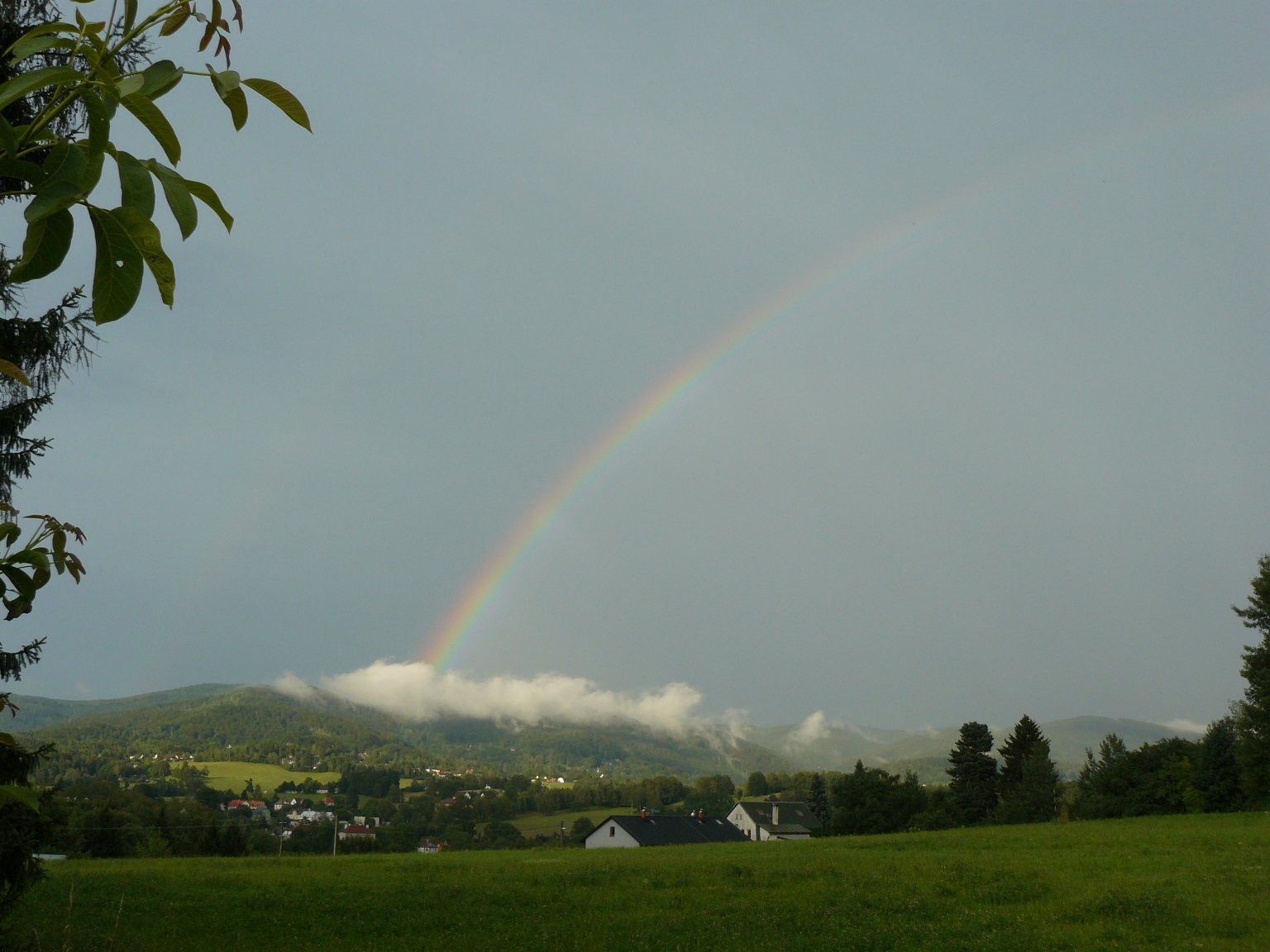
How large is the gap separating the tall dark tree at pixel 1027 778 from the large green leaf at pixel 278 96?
60.2 metres

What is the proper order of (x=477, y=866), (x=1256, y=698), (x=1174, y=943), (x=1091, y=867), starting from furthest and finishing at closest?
(x=1256, y=698), (x=477, y=866), (x=1091, y=867), (x=1174, y=943)

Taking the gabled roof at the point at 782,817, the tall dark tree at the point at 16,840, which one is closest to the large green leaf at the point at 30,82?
the tall dark tree at the point at 16,840

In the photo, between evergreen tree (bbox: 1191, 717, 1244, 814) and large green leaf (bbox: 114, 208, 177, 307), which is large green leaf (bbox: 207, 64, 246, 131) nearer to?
large green leaf (bbox: 114, 208, 177, 307)

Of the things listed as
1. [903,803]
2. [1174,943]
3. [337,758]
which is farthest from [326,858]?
[337,758]

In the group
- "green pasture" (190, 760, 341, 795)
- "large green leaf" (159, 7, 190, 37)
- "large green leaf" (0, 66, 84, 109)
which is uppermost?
"large green leaf" (159, 7, 190, 37)

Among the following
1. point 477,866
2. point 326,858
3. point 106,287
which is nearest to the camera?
point 106,287

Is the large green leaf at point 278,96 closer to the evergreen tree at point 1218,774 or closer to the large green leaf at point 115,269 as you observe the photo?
the large green leaf at point 115,269

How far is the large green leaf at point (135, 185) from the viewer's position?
1.06m

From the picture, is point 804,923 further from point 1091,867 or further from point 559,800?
point 559,800

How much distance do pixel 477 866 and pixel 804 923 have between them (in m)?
14.0

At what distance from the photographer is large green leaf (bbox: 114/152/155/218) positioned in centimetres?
106

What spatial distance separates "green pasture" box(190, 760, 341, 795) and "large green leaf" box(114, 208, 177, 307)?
13030 cm

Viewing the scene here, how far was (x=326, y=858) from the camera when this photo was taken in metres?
31.3

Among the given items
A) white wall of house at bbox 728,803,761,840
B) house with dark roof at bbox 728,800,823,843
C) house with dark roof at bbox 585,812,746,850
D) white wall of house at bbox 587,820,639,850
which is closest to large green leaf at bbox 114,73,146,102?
house with dark roof at bbox 585,812,746,850
